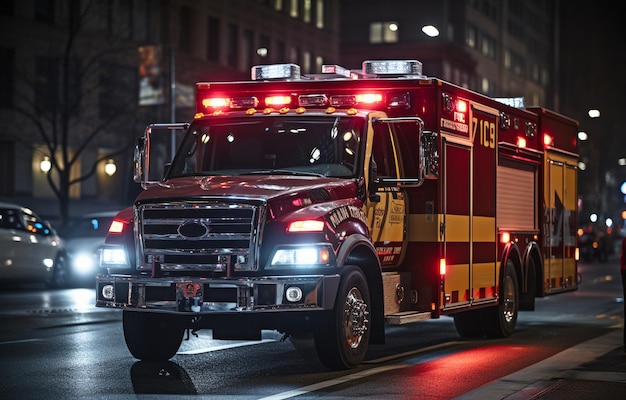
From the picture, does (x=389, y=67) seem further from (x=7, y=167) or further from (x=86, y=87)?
(x=7, y=167)

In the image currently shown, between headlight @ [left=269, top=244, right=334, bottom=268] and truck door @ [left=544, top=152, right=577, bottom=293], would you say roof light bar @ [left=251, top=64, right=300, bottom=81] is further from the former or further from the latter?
truck door @ [left=544, top=152, right=577, bottom=293]

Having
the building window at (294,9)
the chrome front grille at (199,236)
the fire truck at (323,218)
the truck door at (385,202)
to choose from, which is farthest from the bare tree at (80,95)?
the chrome front grille at (199,236)

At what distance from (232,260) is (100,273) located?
55.3 inches

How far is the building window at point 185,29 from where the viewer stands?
56.8 m

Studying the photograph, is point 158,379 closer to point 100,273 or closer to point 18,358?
point 100,273

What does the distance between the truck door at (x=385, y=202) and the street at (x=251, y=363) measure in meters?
1.19

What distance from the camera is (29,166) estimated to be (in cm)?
4731

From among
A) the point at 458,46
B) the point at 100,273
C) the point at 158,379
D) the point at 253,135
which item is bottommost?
the point at 158,379

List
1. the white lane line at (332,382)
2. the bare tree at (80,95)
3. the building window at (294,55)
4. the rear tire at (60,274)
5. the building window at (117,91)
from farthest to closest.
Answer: the building window at (294,55) < the building window at (117,91) < the bare tree at (80,95) < the rear tire at (60,274) < the white lane line at (332,382)

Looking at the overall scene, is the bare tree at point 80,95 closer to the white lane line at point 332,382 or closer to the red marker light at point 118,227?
the red marker light at point 118,227

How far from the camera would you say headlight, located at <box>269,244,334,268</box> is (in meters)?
11.8

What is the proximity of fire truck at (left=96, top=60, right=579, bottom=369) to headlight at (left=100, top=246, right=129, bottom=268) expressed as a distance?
0.01m

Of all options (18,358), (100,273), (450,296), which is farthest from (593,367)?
(18,358)

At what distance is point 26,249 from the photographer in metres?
26.0
